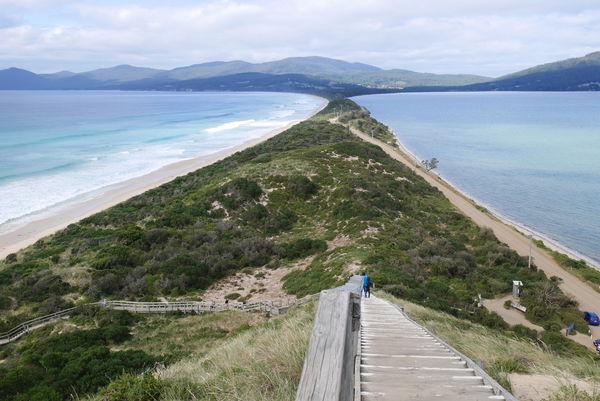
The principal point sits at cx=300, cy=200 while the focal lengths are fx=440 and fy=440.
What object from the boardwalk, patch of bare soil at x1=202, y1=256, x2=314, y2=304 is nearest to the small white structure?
patch of bare soil at x1=202, y1=256, x2=314, y2=304

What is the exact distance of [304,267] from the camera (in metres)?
22.6

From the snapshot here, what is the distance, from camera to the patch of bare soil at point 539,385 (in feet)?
15.4

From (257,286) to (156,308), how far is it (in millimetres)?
5021

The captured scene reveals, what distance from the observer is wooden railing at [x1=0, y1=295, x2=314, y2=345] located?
17.6 metres

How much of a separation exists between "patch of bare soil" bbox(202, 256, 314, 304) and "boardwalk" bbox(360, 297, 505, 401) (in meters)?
12.8

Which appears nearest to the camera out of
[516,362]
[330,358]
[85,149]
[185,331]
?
[330,358]

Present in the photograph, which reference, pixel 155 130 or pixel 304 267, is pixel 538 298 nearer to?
pixel 304 267

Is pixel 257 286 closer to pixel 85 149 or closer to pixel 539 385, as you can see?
pixel 539 385

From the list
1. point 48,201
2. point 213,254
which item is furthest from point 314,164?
point 48,201

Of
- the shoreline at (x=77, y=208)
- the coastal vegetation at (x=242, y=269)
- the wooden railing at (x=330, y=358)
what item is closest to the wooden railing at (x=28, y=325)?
the coastal vegetation at (x=242, y=269)

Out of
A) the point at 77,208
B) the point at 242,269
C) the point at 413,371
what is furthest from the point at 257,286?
the point at 77,208

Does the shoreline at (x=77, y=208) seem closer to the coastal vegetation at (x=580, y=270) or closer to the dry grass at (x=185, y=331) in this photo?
the dry grass at (x=185, y=331)

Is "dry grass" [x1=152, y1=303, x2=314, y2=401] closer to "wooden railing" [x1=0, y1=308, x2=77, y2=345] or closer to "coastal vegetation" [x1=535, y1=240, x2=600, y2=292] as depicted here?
"wooden railing" [x1=0, y1=308, x2=77, y2=345]

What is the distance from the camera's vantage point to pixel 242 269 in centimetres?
2375
